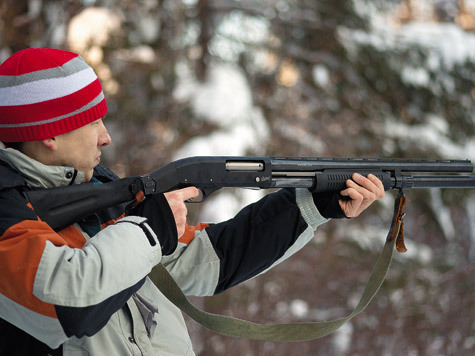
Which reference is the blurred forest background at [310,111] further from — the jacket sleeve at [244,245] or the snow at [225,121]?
the jacket sleeve at [244,245]

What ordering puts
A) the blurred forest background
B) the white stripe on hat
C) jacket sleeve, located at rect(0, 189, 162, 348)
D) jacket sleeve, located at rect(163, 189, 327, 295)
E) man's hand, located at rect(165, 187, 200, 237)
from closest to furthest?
1. jacket sleeve, located at rect(0, 189, 162, 348)
2. the white stripe on hat
3. man's hand, located at rect(165, 187, 200, 237)
4. jacket sleeve, located at rect(163, 189, 327, 295)
5. the blurred forest background

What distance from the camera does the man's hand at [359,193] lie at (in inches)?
92.1

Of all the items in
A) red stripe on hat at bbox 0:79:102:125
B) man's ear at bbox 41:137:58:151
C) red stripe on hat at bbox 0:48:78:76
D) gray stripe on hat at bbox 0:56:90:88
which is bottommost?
man's ear at bbox 41:137:58:151

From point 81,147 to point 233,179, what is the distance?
0.65m

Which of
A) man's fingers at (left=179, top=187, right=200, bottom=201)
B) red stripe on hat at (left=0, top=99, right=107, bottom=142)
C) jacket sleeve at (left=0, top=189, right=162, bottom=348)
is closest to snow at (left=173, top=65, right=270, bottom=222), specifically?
man's fingers at (left=179, top=187, right=200, bottom=201)

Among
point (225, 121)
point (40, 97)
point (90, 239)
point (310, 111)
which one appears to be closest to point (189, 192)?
point (90, 239)

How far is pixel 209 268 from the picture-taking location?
227 cm

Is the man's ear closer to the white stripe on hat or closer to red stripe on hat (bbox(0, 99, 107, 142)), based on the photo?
red stripe on hat (bbox(0, 99, 107, 142))

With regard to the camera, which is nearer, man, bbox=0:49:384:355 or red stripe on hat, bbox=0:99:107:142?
man, bbox=0:49:384:355

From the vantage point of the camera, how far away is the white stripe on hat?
5.77ft

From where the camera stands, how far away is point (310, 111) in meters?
7.92

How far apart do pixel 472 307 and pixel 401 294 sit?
857 millimetres

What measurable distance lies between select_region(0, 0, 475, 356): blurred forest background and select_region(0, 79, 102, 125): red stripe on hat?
310cm

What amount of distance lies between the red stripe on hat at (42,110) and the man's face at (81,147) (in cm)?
8
